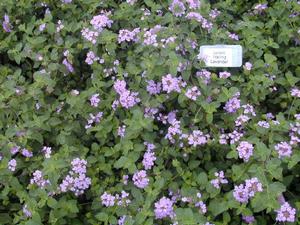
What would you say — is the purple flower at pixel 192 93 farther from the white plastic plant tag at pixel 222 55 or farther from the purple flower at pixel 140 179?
the purple flower at pixel 140 179

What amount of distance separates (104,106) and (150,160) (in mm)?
413

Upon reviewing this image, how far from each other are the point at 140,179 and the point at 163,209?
0.61 ft

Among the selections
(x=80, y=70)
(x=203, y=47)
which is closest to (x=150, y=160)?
(x=203, y=47)

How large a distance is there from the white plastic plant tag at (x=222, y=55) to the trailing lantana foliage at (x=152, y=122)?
0.05 meters

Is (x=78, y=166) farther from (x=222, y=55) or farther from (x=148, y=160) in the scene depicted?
(x=222, y=55)

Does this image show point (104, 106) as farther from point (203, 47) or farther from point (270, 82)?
point (270, 82)

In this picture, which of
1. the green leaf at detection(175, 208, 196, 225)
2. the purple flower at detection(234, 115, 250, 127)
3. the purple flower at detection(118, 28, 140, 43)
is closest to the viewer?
the green leaf at detection(175, 208, 196, 225)

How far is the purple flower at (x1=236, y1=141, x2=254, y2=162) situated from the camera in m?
2.14

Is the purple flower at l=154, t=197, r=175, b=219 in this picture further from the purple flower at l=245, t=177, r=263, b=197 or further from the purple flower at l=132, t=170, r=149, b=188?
the purple flower at l=245, t=177, r=263, b=197

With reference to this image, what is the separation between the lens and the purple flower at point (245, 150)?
2141mm

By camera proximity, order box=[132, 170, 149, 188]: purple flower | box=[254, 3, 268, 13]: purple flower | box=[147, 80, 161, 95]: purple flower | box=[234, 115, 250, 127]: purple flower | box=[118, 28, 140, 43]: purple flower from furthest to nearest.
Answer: box=[254, 3, 268, 13]: purple flower
box=[118, 28, 140, 43]: purple flower
box=[147, 80, 161, 95]: purple flower
box=[234, 115, 250, 127]: purple flower
box=[132, 170, 149, 188]: purple flower

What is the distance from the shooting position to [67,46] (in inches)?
107

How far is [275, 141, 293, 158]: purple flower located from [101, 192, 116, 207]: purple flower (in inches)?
29.8

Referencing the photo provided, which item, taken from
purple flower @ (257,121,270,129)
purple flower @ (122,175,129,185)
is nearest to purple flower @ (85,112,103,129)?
purple flower @ (122,175,129,185)
